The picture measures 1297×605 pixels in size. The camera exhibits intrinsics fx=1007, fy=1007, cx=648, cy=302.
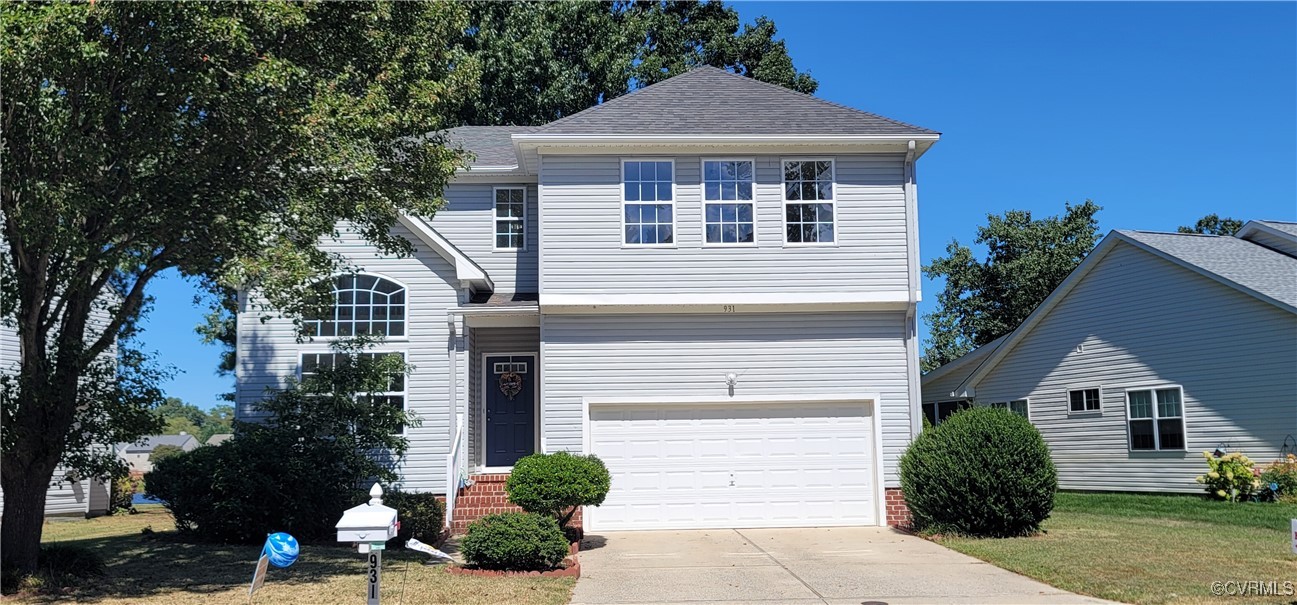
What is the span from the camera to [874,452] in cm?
1598

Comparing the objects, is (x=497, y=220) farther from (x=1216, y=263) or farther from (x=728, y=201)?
(x=1216, y=263)

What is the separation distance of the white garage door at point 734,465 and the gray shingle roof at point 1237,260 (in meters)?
8.02

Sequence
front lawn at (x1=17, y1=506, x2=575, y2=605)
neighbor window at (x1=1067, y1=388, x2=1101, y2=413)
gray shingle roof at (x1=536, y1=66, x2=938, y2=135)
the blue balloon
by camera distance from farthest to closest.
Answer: neighbor window at (x1=1067, y1=388, x2=1101, y2=413) < gray shingle roof at (x1=536, y1=66, x2=938, y2=135) < front lawn at (x1=17, y1=506, x2=575, y2=605) < the blue balloon

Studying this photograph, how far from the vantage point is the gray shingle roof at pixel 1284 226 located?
21.0 meters

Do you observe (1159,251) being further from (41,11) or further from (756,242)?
(41,11)

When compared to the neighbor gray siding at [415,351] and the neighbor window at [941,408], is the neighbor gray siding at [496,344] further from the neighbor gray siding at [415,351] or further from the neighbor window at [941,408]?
the neighbor window at [941,408]

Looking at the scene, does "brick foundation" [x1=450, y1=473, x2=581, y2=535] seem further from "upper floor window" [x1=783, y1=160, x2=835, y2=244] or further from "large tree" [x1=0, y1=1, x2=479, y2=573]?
"large tree" [x1=0, y1=1, x2=479, y2=573]

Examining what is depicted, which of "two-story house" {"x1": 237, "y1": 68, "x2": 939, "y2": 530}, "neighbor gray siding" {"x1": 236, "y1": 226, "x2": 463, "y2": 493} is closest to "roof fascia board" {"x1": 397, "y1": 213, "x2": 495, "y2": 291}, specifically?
"two-story house" {"x1": 237, "y1": 68, "x2": 939, "y2": 530}

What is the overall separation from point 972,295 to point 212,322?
24329 mm

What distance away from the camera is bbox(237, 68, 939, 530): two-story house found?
622 inches

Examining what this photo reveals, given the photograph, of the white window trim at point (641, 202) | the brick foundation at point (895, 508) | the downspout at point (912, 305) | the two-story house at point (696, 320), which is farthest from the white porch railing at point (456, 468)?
the downspout at point (912, 305)

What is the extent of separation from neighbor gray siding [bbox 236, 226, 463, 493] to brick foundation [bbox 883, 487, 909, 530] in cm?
699

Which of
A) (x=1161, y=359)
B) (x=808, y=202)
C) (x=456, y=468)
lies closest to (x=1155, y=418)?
(x=1161, y=359)

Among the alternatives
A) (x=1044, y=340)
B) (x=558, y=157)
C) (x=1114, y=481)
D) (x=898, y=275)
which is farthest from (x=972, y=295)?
(x=558, y=157)
